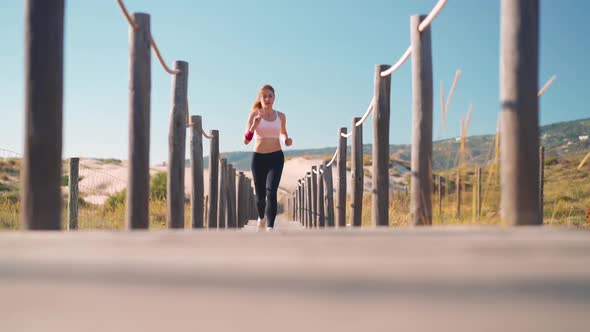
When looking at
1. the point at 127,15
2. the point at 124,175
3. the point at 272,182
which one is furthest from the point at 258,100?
the point at 124,175

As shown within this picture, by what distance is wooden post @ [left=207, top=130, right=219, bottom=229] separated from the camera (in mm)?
7532

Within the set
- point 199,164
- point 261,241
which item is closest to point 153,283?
point 261,241

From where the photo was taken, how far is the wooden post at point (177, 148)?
15.0 ft

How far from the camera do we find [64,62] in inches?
91.7

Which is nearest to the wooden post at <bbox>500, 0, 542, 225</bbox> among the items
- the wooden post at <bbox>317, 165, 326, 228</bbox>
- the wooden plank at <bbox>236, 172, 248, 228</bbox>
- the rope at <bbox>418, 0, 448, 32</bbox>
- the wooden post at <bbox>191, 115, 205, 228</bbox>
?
the rope at <bbox>418, 0, 448, 32</bbox>

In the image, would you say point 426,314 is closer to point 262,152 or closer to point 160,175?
point 262,152

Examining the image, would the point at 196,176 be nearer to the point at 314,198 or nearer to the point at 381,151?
the point at 381,151

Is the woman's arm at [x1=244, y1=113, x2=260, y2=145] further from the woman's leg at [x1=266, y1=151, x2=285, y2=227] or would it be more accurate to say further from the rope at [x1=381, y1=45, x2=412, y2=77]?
the rope at [x1=381, y1=45, x2=412, y2=77]

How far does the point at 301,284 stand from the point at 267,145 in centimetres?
442

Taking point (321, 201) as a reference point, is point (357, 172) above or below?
above

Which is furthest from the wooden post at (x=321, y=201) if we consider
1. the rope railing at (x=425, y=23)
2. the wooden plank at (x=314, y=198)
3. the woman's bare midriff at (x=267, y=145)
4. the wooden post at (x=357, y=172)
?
the rope railing at (x=425, y=23)

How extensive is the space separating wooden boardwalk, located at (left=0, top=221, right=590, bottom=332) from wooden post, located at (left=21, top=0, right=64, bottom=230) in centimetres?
64

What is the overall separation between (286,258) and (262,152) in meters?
4.37

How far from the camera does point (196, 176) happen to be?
6.33m
